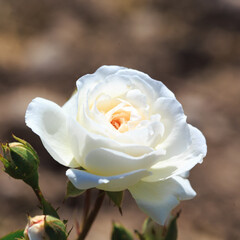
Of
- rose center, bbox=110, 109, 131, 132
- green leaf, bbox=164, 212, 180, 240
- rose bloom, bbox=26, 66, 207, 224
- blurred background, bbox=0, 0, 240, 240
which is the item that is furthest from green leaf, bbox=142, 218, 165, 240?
blurred background, bbox=0, 0, 240, 240

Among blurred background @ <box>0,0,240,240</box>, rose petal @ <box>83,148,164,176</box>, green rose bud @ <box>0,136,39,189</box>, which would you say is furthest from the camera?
blurred background @ <box>0,0,240,240</box>

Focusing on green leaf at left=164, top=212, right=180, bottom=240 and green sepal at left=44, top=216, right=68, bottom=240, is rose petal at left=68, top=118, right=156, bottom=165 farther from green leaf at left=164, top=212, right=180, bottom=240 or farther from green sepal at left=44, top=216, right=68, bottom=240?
green leaf at left=164, top=212, right=180, bottom=240

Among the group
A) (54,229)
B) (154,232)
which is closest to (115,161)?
(54,229)

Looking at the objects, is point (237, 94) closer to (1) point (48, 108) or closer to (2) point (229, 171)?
(2) point (229, 171)

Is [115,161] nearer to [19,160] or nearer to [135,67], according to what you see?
[19,160]

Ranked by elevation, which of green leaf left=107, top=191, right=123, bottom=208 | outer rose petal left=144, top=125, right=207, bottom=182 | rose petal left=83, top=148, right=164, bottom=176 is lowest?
green leaf left=107, top=191, right=123, bottom=208

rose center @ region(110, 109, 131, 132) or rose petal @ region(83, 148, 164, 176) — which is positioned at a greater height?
rose center @ region(110, 109, 131, 132)

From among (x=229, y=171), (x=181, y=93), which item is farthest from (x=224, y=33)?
(x=229, y=171)
